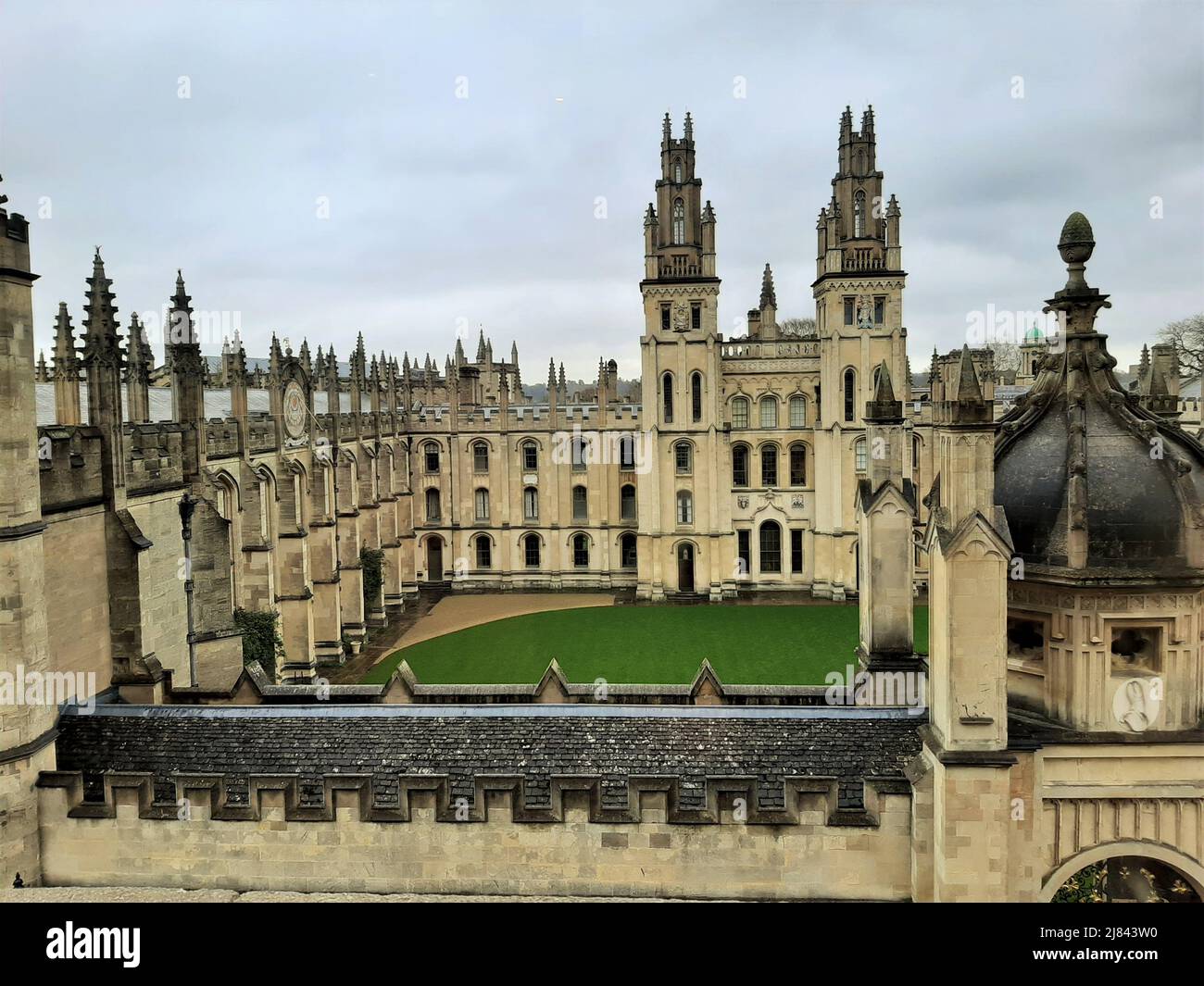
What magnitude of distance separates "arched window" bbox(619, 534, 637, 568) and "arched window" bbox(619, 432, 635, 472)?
12.4 ft

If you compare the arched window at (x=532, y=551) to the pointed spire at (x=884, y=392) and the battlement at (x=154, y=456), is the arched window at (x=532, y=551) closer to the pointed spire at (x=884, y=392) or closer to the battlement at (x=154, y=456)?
the battlement at (x=154, y=456)

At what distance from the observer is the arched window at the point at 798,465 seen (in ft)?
141

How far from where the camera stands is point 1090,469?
8938 millimetres

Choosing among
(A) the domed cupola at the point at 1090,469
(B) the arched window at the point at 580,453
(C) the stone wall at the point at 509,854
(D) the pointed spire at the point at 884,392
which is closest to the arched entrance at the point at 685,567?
(B) the arched window at the point at 580,453

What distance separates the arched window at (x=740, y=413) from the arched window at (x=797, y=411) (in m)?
2.23

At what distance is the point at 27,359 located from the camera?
1130 cm

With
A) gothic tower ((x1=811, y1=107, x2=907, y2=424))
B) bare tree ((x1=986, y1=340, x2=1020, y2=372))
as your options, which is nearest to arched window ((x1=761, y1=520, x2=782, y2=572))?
gothic tower ((x1=811, y1=107, x2=907, y2=424))

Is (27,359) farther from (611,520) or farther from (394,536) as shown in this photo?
(611,520)

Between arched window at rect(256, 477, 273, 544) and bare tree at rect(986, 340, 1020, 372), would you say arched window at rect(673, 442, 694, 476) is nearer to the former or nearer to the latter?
arched window at rect(256, 477, 273, 544)

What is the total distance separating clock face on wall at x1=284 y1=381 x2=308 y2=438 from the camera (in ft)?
99.0

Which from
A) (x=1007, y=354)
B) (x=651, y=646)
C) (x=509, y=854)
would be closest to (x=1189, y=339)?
(x=1007, y=354)

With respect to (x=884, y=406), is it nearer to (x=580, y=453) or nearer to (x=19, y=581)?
(x=19, y=581)
